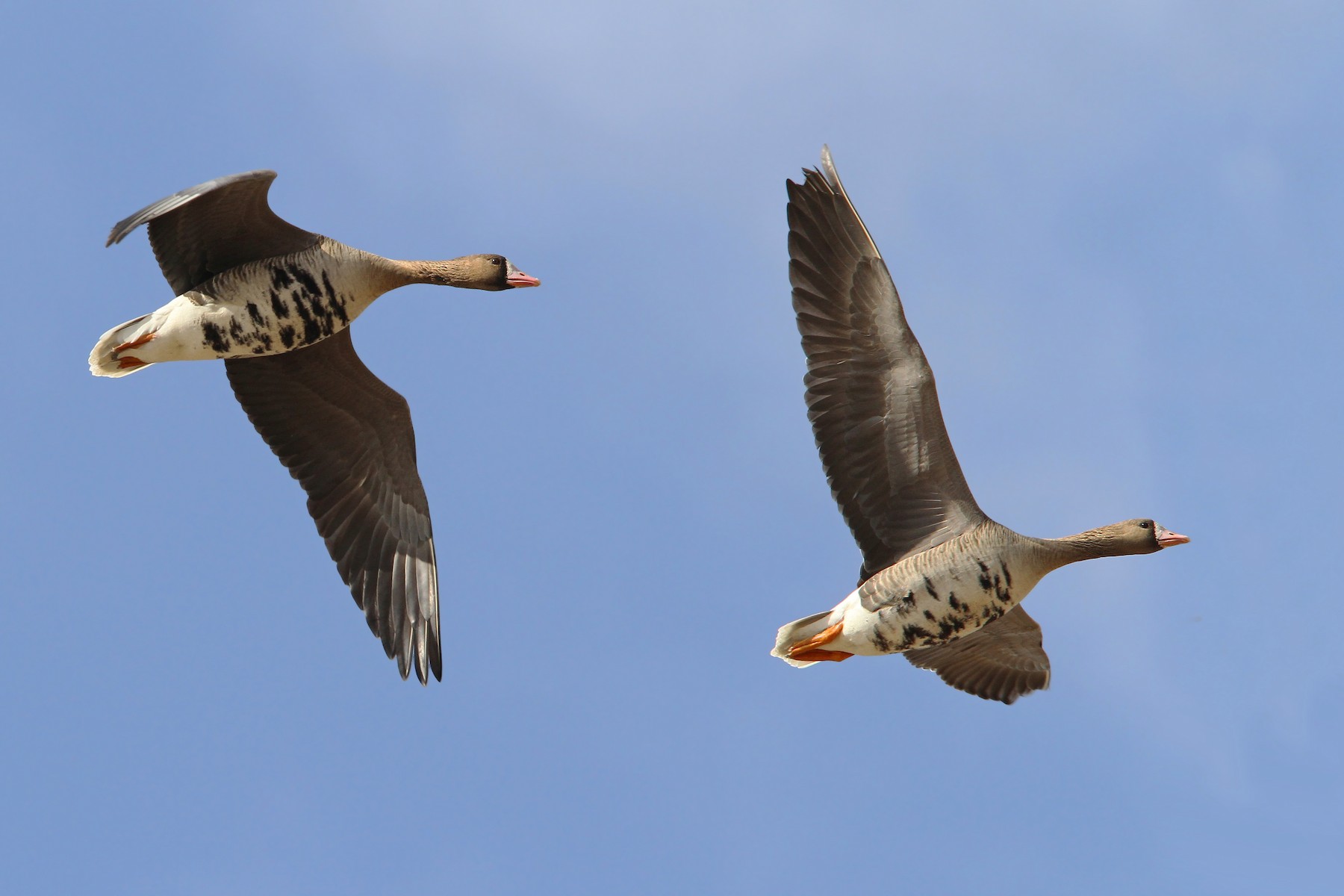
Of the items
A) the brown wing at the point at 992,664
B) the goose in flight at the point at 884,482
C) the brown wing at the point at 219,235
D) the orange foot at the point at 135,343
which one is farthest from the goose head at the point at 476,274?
the brown wing at the point at 992,664

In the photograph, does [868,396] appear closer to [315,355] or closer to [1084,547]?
[1084,547]

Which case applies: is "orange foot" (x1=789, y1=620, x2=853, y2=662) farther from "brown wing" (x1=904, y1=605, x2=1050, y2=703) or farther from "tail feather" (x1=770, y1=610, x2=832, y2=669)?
"brown wing" (x1=904, y1=605, x2=1050, y2=703)

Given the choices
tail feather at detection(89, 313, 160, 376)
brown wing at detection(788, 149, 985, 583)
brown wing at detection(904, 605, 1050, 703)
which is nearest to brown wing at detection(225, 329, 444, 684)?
tail feather at detection(89, 313, 160, 376)

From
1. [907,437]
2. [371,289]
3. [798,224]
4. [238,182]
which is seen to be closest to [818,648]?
[907,437]

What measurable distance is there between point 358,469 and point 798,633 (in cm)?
489

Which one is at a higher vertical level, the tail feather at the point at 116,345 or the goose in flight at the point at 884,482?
the tail feather at the point at 116,345

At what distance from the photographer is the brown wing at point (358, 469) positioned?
1558cm

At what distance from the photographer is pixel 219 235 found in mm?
14242

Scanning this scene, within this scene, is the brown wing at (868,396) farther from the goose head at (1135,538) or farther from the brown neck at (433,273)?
the brown neck at (433,273)

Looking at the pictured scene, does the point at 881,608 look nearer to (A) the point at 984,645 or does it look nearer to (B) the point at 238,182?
(A) the point at 984,645

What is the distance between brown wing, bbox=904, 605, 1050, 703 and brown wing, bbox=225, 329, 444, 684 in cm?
501

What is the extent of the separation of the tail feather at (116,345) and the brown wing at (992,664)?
7961 mm

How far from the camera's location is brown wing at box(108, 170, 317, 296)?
13.9 metres

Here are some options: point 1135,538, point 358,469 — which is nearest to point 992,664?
point 1135,538
